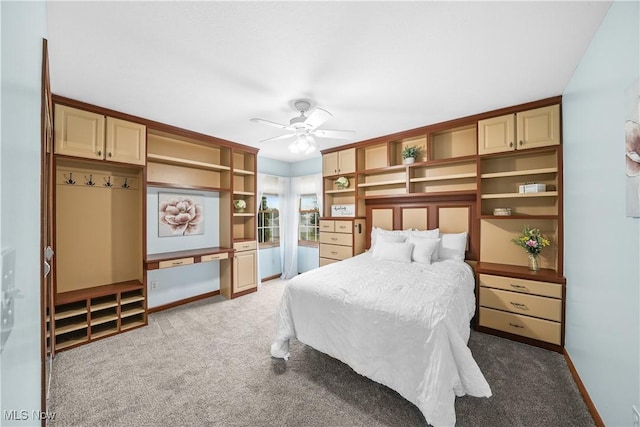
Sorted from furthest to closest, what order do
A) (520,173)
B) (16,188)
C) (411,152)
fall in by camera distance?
(411,152) < (520,173) < (16,188)

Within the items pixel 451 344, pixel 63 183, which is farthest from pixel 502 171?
pixel 63 183

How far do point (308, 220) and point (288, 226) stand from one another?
46 cm

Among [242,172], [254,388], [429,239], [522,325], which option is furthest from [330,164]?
[254,388]

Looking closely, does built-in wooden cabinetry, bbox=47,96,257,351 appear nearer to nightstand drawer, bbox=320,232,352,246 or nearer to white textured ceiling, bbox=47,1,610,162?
white textured ceiling, bbox=47,1,610,162

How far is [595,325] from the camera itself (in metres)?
1.90

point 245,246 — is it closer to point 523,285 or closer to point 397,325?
point 397,325

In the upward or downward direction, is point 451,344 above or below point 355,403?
above

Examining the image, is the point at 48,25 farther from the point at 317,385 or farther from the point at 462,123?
the point at 462,123

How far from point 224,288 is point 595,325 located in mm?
4381

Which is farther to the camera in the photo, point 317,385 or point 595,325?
point 317,385

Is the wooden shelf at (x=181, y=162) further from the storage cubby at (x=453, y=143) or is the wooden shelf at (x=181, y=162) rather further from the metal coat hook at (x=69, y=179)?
the storage cubby at (x=453, y=143)

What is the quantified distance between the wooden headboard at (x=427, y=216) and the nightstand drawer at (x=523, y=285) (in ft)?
1.59

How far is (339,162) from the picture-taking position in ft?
15.5

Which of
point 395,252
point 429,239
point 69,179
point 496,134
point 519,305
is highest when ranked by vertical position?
point 496,134
